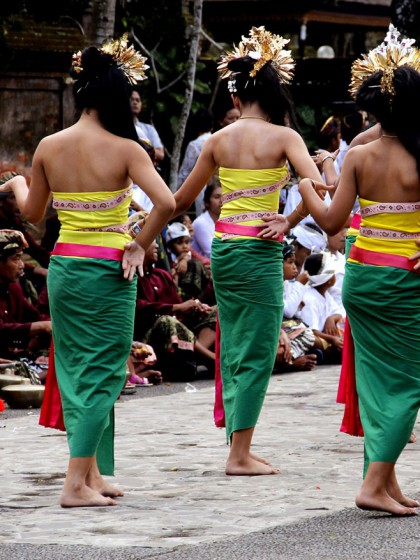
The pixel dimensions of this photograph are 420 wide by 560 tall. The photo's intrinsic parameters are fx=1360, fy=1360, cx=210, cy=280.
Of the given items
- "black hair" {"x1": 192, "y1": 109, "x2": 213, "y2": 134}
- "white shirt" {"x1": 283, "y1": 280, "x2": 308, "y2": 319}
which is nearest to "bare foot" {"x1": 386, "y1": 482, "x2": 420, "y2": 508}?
"white shirt" {"x1": 283, "y1": 280, "x2": 308, "y2": 319}

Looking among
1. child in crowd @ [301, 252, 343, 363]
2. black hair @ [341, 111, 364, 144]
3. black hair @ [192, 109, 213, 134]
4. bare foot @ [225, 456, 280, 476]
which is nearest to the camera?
bare foot @ [225, 456, 280, 476]

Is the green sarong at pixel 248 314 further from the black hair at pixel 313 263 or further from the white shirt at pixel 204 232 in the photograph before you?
the white shirt at pixel 204 232

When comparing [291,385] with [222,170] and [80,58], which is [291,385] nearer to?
[222,170]

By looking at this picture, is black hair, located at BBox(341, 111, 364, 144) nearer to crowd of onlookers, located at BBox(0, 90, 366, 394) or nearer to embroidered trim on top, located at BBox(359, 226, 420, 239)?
crowd of onlookers, located at BBox(0, 90, 366, 394)

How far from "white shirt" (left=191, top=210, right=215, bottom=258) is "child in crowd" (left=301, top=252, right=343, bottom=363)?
1.00 meters

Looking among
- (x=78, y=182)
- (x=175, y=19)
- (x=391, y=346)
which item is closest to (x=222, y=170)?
(x=78, y=182)

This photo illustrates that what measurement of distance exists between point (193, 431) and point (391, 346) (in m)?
2.68

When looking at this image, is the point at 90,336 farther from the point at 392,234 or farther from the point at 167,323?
the point at 167,323

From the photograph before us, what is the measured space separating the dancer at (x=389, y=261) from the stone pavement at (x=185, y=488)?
470mm

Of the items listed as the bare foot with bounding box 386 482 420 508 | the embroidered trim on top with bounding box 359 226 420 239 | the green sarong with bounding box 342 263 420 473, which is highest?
the embroidered trim on top with bounding box 359 226 420 239

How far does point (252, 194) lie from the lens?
688 cm

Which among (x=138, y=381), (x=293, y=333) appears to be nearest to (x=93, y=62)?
(x=138, y=381)

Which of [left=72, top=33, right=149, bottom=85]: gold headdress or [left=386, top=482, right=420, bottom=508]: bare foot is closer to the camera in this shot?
[left=386, top=482, right=420, bottom=508]: bare foot

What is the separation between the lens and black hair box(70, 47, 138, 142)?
607 cm
